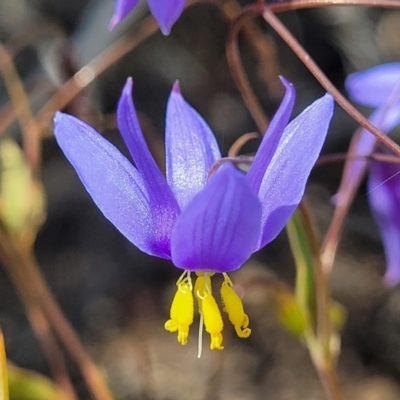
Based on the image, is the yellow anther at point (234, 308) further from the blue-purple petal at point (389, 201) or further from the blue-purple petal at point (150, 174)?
the blue-purple petal at point (389, 201)

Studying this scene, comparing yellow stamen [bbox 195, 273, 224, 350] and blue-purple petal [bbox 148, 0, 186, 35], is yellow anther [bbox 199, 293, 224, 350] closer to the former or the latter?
yellow stamen [bbox 195, 273, 224, 350]

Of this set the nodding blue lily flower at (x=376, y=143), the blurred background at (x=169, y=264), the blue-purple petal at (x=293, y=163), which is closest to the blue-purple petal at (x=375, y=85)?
the nodding blue lily flower at (x=376, y=143)

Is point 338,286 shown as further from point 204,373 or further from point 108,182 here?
point 108,182

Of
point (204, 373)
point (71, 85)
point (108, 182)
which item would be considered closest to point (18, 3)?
point (71, 85)

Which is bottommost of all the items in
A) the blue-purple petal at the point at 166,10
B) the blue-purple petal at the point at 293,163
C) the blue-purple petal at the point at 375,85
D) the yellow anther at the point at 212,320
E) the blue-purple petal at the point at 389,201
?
the yellow anther at the point at 212,320

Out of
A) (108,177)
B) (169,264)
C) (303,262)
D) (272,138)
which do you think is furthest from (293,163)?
(169,264)

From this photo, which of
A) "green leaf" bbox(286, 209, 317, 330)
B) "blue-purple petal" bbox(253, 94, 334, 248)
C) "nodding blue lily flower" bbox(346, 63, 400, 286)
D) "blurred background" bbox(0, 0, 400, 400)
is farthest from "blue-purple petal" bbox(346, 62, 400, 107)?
"blurred background" bbox(0, 0, 400, 400)
